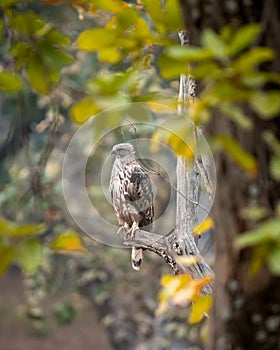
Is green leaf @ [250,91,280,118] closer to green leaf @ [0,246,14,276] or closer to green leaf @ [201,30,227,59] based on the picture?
green leaf @ [201,30,227,59]

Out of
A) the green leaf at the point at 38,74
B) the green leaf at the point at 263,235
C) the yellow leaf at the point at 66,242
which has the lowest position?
the green leaf at the point at 263,235

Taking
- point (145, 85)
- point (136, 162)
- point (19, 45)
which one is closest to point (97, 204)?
point (136, 162)

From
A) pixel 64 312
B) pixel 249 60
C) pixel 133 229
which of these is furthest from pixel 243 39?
pixel 64 312

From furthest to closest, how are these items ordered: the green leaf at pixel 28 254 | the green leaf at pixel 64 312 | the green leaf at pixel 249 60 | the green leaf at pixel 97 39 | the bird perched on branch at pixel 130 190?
the green leaf at pixel 64 312
the bird perched on branch at pixel 130 190
the green leaf at pixel 97 39
the green leaf at pixel 28 254
the green leaf at pixel 249 60

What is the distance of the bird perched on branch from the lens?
332 cm

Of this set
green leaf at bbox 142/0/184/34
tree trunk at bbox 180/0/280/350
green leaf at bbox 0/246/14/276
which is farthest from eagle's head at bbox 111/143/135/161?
green leaf at bbox 0/246/14/276

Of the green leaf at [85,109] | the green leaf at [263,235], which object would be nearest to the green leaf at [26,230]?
the green leaf at [85,109]

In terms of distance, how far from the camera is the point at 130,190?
345cm

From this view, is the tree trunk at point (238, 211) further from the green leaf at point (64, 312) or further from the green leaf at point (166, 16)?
the green leaf at point (64, 312)

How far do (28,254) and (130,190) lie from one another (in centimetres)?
238

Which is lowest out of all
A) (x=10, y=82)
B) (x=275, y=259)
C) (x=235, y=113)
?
(x=275, y=259)

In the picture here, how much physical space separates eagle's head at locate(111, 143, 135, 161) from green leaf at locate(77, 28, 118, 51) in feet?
6.52

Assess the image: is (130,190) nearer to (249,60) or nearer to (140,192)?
(140,192)

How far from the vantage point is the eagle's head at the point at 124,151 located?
3.22 metres
